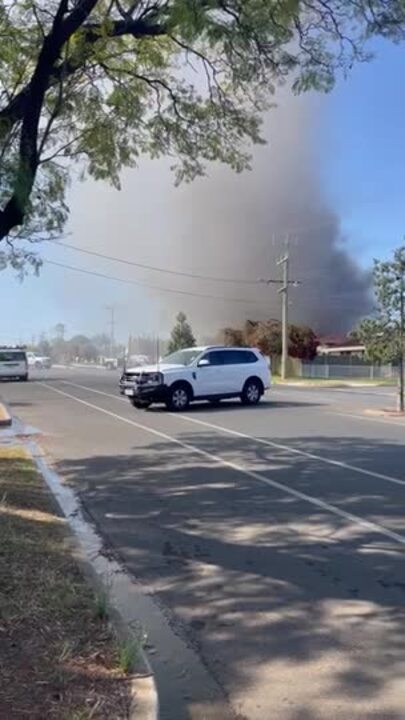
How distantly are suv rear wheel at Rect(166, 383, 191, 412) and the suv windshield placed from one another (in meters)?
0.85

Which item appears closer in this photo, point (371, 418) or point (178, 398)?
point (371, 418)

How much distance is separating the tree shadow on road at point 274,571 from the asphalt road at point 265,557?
0.01m

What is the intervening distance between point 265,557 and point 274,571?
0.43 m

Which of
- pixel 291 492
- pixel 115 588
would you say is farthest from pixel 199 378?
pixel 115 588

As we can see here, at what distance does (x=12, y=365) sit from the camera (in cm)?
4550

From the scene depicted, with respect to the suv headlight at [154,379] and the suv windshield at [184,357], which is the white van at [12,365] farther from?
the suv headlight at [154,379]

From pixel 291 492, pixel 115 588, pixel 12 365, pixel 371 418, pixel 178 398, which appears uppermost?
pixel 12 365

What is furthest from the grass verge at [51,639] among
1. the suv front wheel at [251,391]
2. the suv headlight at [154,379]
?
the suv front wheel at [251,391]

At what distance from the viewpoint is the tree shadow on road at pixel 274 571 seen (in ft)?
13.8

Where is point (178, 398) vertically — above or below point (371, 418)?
above

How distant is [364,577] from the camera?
6.09m

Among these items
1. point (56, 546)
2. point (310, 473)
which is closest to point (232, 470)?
point (310, 473)

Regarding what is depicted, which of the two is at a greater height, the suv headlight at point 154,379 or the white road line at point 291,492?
the suv headlight at point 154,379

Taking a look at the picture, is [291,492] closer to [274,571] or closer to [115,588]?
[274,571]
